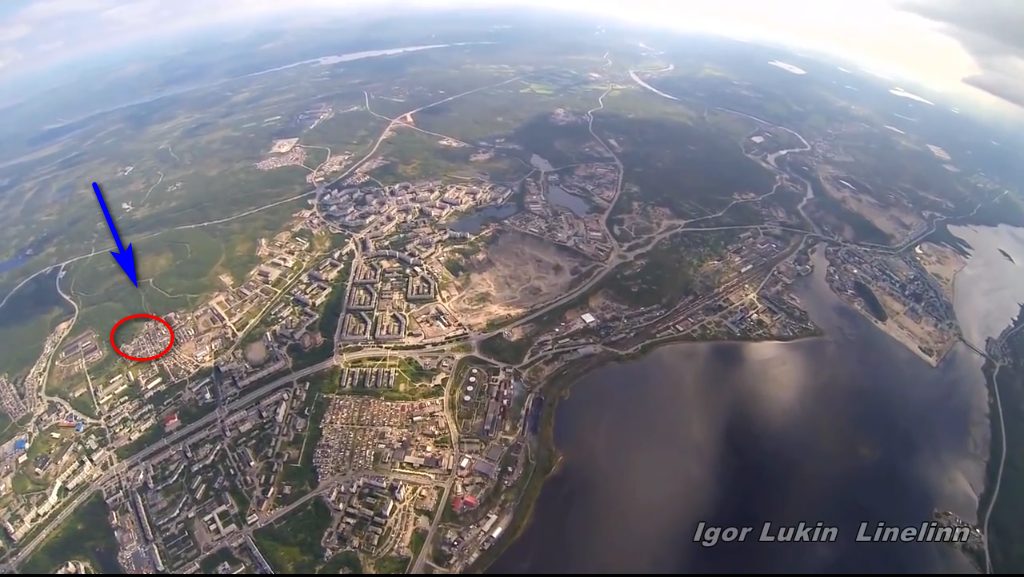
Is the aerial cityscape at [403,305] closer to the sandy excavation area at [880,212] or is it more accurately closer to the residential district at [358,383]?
the residential district at [358,383]

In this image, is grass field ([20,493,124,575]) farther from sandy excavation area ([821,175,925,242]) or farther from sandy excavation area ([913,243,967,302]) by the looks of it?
sandy excavation area ([821,175,925,242])

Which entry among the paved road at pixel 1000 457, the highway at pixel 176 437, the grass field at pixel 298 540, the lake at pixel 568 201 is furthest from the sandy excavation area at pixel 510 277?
the paved road at pixel 1000 457

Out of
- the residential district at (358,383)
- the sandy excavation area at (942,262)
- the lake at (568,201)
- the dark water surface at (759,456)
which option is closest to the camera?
the dark water surface at (759,456)

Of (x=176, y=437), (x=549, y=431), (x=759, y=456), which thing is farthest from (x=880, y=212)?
(x=176, y=437)

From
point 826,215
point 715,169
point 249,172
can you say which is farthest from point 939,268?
point 249,172

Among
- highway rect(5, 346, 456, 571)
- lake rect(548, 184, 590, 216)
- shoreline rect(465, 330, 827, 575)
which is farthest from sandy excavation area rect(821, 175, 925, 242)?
highway rect(5, 346, 456, 571)

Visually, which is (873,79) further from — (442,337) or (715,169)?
(442,337)
